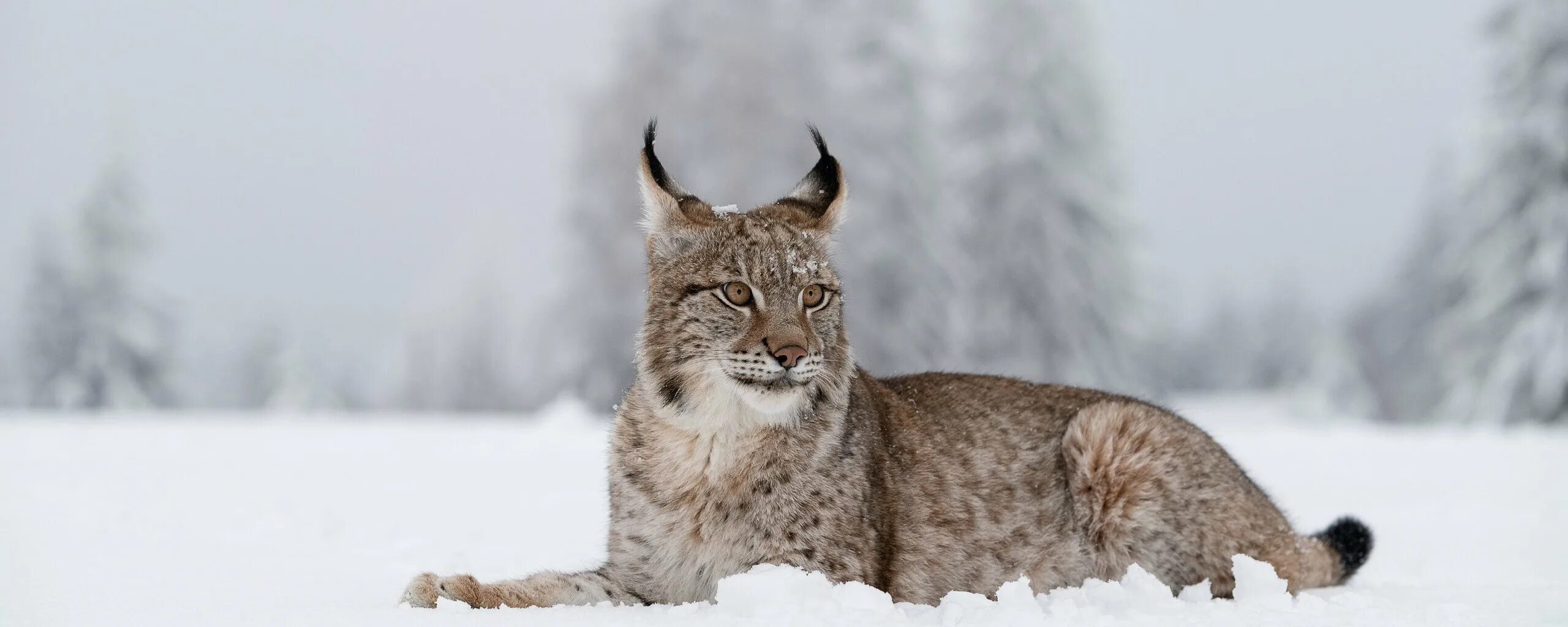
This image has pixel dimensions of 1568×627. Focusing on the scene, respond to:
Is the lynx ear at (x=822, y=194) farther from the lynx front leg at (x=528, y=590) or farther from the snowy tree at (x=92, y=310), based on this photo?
the snowy tree at (x=92, y=310)

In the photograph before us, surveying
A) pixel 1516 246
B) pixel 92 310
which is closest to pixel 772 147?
pixel 1516 246

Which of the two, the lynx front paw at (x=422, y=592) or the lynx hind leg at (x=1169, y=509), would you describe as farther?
the lynx hind leg at (x=1169, y=509)

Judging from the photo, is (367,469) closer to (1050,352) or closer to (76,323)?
(1050,352)

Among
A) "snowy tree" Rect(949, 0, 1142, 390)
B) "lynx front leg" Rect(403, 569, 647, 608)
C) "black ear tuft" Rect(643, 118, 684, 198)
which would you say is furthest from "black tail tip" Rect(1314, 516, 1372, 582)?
"snowy tree" Rect(949, 0, 1142, 390)

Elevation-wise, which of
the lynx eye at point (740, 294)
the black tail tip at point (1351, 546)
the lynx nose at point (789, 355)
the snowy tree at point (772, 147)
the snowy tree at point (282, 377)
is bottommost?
the black tail tip at point (1351, 546)

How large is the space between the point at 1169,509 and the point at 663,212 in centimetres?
260

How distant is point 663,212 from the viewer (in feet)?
17.4

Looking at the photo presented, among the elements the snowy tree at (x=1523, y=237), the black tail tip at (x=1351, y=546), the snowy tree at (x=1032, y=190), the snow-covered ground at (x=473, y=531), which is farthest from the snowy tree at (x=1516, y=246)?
the black tail tip at (x=1351, y=546)

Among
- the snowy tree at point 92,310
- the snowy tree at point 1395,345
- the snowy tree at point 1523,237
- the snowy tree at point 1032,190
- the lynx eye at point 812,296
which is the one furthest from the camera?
the snowy tree at point 1395,345

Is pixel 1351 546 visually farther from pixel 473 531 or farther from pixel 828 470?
pixel 473 531

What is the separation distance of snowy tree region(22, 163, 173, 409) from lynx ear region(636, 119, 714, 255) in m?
28.3

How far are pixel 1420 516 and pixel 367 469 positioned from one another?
8.68 m

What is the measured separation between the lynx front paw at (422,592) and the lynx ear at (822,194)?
211cm

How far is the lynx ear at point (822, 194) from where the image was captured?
557 centimetres
